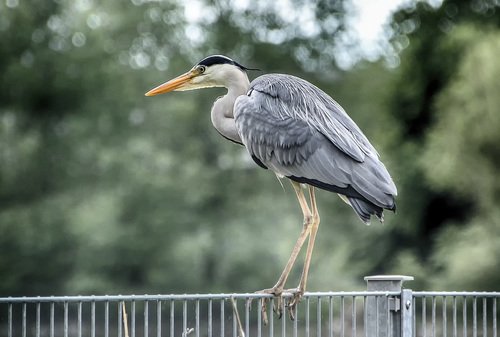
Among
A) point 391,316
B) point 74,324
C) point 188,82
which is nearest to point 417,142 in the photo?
point 74,324

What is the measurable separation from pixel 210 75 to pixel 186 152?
1716 cm

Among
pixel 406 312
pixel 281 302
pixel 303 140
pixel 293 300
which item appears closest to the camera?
pixel 406 312

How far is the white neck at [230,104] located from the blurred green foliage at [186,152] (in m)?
13.9

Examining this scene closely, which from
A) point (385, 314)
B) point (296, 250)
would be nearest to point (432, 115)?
point (296, 250)

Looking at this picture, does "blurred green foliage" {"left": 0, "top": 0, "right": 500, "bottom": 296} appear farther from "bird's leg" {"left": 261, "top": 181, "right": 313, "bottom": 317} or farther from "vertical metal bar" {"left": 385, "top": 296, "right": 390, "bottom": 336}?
"vertical metal bar" {"left": 385, "top": 296, "right": 390, "bottom": 336}

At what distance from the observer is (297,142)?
6691mm

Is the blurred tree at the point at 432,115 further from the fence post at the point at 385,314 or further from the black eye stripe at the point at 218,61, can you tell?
the fence post at the point at 385,314

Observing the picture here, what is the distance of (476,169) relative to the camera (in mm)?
19953

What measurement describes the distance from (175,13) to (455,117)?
8398mm

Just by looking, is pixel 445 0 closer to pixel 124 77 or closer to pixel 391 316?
pixel 124 77

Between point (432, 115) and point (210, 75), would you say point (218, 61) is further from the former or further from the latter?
point (432, 115)

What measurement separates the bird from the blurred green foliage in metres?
14.2

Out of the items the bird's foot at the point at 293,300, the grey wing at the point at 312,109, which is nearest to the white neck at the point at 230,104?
the grey wing at the point at 312,109

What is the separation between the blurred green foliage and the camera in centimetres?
2280
